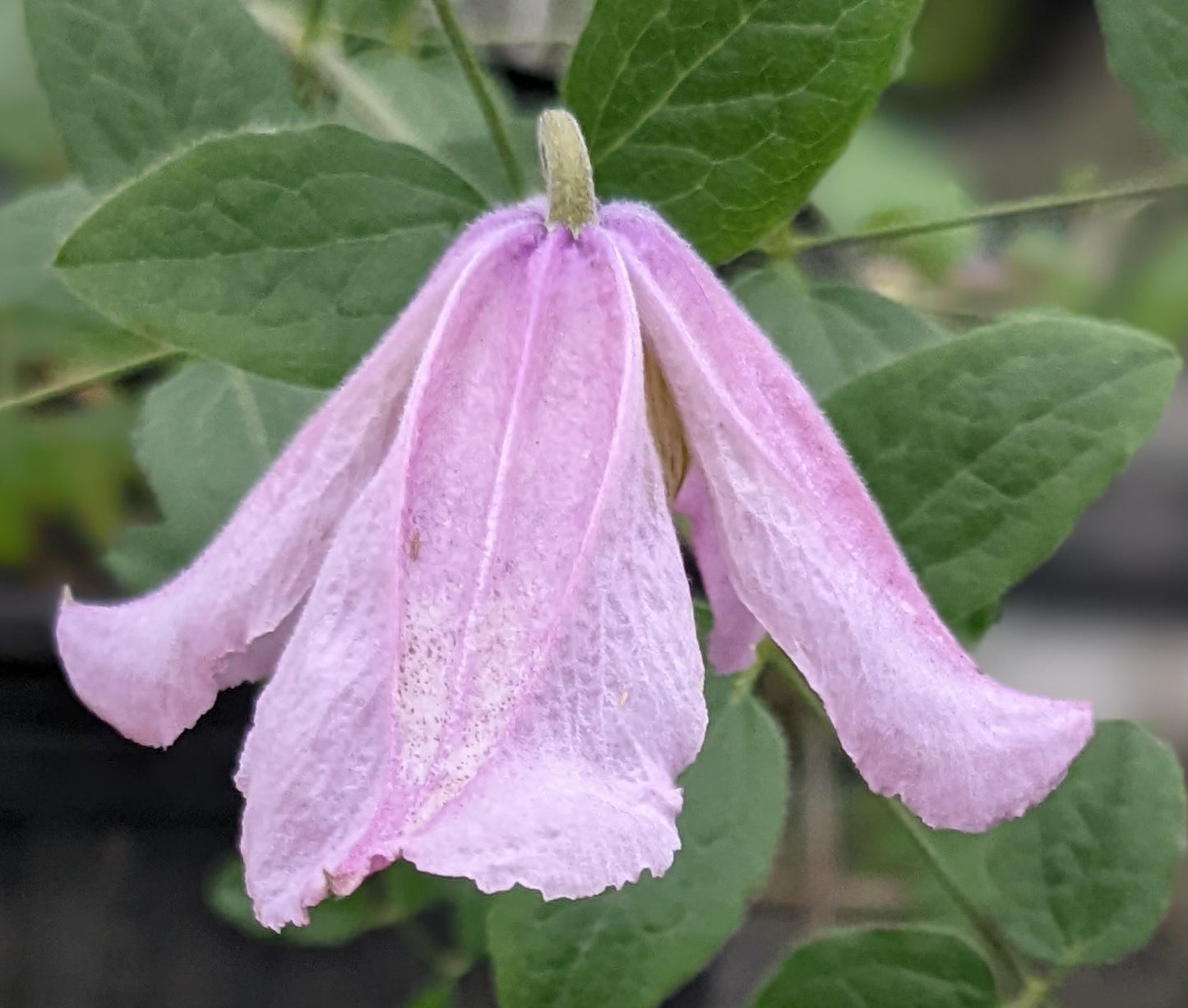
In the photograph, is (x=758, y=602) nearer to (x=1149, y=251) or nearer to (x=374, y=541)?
(x=374, y=541)

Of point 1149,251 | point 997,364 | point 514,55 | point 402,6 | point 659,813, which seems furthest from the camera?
point 1149,251

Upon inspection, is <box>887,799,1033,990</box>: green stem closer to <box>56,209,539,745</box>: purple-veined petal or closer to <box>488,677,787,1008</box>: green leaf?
<box>488,677,787,1008</box>: green leaf

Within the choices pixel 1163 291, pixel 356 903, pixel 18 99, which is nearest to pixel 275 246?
pixel 18 99

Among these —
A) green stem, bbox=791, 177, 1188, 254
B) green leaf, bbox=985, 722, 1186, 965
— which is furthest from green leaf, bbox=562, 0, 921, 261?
green leaf, bbox=985, 722, 1186, 965

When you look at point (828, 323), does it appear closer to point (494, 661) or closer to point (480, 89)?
point (480, 89)

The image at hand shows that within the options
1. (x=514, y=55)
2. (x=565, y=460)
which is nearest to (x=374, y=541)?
(x=565, y=460)
